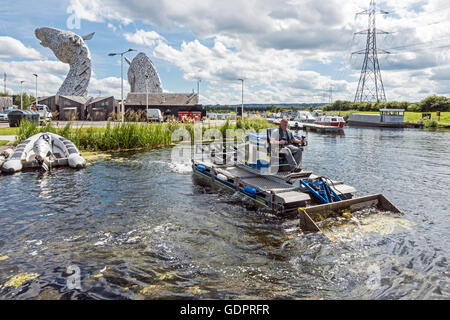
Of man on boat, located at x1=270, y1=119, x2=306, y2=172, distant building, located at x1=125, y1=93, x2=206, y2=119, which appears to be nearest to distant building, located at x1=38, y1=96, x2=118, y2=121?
distant building, located at x1=125, y1=93, x2=206, y2=119

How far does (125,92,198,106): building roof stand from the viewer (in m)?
59.4

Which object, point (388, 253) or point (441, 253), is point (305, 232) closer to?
point (388, 253)

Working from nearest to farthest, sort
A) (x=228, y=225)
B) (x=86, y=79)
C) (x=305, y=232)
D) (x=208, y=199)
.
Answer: (x=305, y=232) < (x=228, y=225) < (x=208, y=199) < (x=86, y=79)

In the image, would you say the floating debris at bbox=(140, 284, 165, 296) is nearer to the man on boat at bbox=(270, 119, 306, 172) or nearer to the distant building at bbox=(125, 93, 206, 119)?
the man on boat at bbox=(270, 119, 306, 172)

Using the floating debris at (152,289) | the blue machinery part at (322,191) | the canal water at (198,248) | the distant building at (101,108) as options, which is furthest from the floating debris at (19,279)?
the distant building at (101,108)

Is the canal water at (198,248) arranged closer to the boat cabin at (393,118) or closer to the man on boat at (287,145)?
the man on boat at (287,145)

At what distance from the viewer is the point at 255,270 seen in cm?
600

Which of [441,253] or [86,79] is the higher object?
[86,79]

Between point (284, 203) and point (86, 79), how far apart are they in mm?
75728

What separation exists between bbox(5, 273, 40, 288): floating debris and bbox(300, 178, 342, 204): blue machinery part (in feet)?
23.7

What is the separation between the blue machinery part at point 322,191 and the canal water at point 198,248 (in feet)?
3.32

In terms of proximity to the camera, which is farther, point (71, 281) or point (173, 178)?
point (173, 178)

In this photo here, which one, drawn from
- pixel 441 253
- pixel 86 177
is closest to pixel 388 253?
pixel 441 253

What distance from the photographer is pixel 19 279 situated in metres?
5.53
